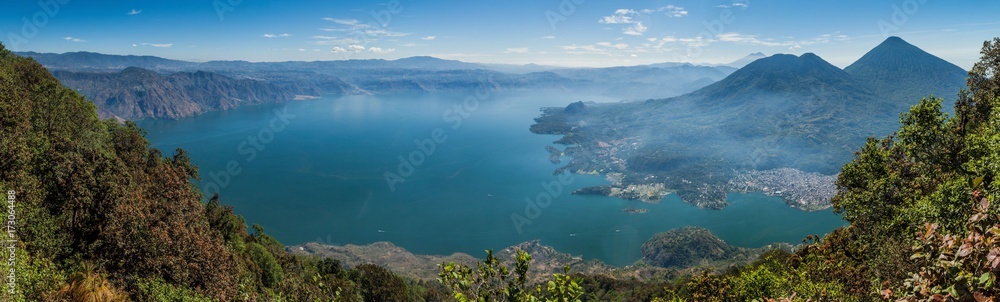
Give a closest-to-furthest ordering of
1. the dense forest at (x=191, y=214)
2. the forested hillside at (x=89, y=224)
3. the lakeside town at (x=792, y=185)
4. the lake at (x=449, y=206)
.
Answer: the dense forest at (x=191, y=214) < the forested hillside at (x=89, y=224) < the lake at (x=449, y=206) < the lakeside town at (x=792, y=185)

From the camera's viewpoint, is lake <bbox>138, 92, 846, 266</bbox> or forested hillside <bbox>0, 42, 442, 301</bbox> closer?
forested hillside <bbox>0, 42, 442, 301</bbox>

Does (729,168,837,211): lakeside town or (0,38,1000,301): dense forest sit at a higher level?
(0,38,1000,301): dense forest

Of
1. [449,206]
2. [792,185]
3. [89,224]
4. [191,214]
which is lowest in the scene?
[449,206]

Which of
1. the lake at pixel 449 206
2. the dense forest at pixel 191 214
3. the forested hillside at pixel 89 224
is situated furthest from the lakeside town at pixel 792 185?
the forested hillside at pixel 89 224

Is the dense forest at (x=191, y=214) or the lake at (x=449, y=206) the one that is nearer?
the dense forest at (x=191, y=214)

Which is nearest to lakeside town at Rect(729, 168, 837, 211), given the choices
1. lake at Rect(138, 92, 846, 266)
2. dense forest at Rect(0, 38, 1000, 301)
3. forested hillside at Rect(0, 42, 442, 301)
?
lake at Rect(138, 92, 846, 266)

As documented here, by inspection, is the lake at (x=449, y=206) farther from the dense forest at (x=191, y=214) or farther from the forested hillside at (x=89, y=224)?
the dense forest at (x=191, y=214)

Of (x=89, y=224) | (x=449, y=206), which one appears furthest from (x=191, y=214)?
(x=449, y=206)

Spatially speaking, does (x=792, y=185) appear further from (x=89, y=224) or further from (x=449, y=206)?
(x=89, y=224)

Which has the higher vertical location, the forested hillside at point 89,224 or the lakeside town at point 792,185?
the forested hillside at point 89,224

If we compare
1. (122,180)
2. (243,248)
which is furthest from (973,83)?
(243,248)

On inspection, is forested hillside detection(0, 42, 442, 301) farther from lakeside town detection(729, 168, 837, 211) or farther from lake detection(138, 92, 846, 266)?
lakeside town detection(729, 168, 837, 211)
